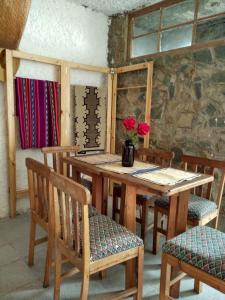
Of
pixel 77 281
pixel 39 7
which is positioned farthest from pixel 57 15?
pixel 77 281

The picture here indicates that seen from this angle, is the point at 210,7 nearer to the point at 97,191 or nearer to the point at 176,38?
the point at 176,38

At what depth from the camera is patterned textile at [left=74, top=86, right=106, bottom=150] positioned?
3.29 metres

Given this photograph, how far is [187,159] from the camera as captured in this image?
2.34m

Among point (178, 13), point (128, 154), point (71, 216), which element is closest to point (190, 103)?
point (178, 13)

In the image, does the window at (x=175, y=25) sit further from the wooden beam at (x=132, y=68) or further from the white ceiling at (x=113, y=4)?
the wooden beam at (x=132, y=68)

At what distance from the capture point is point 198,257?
1308 mm

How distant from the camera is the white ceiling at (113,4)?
3094mm

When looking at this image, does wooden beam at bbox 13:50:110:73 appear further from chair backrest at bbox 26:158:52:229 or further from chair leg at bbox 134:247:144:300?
chair leg at bbox 134:247:144:300

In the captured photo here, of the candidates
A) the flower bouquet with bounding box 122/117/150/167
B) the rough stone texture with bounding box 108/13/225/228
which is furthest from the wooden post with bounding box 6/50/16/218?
the rough stone texture with bounding box 108/13/225/228

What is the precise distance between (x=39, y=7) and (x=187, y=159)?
2.41m

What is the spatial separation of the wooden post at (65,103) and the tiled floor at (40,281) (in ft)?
4.57

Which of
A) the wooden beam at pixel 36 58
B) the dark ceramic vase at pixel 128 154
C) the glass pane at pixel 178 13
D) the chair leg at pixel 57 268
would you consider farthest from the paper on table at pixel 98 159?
the glass pane at pixel 178 13

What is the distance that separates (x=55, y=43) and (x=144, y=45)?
1.17 meters

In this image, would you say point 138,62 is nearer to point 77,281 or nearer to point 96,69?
point 96,69
